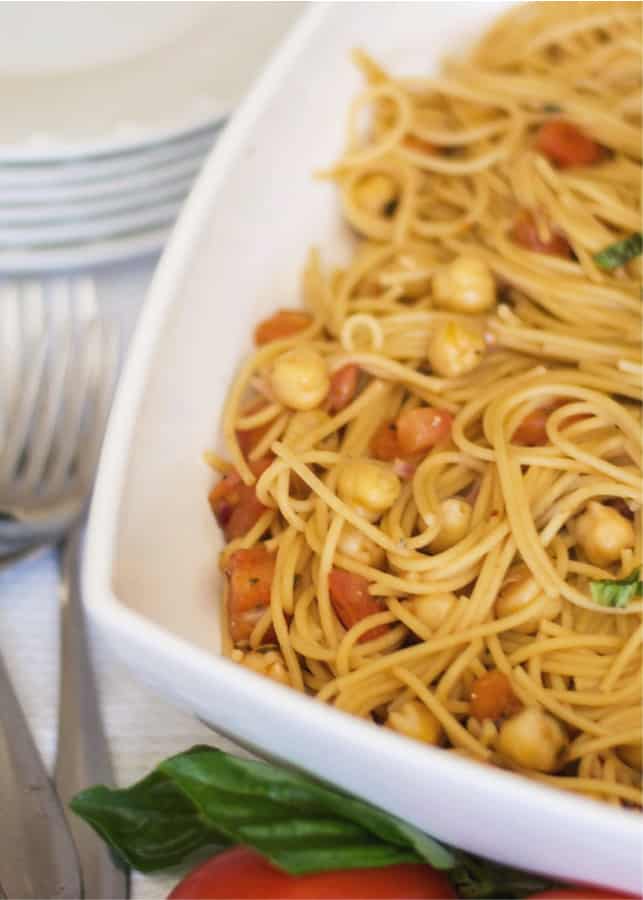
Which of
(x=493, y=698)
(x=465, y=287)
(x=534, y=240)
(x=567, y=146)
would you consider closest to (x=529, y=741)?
(x=493, y=698)

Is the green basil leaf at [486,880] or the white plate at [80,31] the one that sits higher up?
the white plate at [80,31]

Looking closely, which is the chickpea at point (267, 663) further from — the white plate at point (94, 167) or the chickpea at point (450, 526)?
the white plate at point (94, 167)

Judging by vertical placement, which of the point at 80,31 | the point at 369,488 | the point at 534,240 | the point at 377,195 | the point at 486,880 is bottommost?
the point at 486,880

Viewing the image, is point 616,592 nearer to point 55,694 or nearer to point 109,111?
point 55,694

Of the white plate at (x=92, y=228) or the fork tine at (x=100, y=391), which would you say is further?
the white plate at (x=92, y=228)

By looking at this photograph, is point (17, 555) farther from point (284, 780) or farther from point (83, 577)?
point (284, 780)

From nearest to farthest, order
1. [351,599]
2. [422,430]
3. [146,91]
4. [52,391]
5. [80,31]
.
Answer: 1. [351,599]
2. [422,430]
3. [52,391]
4. [146,91]
5. [80,31]

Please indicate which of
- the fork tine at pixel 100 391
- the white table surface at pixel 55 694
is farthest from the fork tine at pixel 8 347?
the white table surface at pixel 55 694
